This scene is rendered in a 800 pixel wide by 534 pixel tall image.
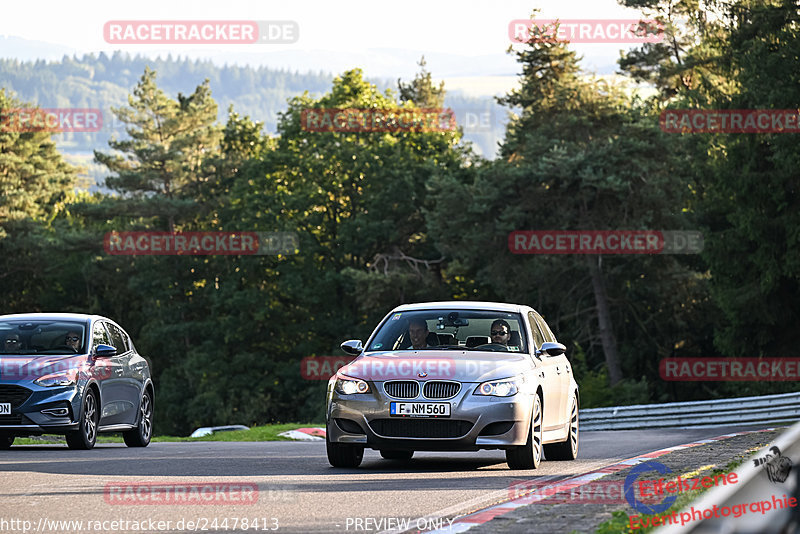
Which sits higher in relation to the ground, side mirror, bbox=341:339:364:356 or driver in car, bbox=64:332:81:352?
driver in car, bbox=64:332:81:352

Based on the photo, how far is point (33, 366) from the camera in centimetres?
1550

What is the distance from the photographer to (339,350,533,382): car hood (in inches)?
476

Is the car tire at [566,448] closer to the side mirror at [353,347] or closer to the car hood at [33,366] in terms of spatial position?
the side mirror at [353,347]

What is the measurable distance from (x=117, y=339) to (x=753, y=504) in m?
14.1

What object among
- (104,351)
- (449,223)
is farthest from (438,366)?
(449,223)

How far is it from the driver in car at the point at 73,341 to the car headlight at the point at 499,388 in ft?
20.6

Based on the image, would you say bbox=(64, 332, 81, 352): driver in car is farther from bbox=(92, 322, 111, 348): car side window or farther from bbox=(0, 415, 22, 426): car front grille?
bbox=(0, 415, 22, 426): car front grille

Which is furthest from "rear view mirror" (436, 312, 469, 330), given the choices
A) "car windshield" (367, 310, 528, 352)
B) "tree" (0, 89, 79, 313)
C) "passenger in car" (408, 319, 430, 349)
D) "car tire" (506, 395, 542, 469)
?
"tree" (0, 89, 79, 313)

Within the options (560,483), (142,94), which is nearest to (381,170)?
(142,94)

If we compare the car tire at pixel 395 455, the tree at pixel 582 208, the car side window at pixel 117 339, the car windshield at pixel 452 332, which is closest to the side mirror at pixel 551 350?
the car windshield at pixel 452 332

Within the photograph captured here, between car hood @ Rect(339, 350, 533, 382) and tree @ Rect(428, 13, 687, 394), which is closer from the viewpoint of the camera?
car hood @ Rect(339, 350, 533, 382)

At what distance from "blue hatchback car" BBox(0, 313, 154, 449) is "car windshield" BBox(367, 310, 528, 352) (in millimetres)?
4245

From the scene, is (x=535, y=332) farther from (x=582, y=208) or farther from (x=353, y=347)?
(x=582, y=208)

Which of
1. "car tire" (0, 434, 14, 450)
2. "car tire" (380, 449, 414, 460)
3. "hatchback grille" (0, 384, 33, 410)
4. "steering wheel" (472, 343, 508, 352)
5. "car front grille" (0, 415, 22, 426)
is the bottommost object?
"car tire" (380, 449, 414, 460)
